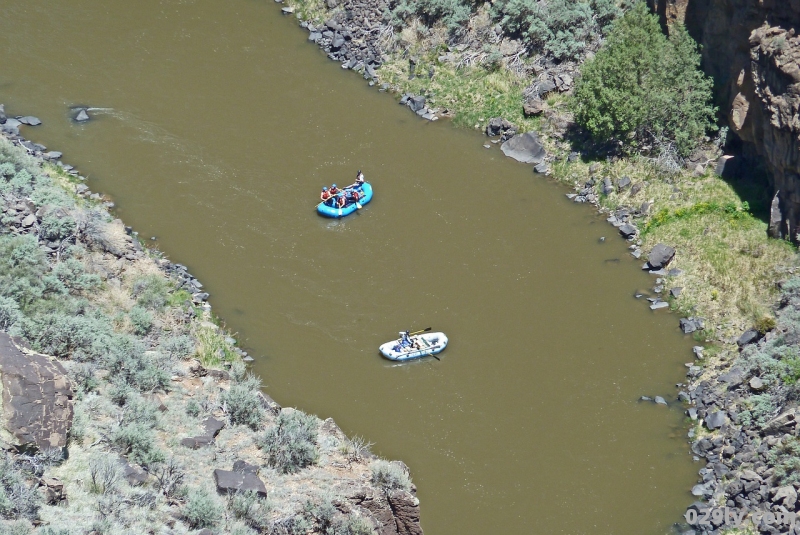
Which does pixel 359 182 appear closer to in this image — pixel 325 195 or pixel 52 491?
pixel 325 195

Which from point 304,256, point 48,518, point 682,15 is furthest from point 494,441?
point 682,15

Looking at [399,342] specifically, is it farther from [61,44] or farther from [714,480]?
[61,44]

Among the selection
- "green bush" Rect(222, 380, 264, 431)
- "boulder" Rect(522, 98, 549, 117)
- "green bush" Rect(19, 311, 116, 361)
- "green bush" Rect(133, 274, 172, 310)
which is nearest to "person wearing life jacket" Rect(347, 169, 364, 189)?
"boulder" Rect(522, 98, 549, 117)

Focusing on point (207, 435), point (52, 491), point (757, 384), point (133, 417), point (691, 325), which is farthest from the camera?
point (691, 325)

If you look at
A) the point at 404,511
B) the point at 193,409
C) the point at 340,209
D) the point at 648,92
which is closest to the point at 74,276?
the point at 193,409

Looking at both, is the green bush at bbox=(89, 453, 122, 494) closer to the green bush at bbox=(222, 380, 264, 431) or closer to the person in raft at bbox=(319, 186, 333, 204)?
the green bush at bbox=(222, 380, 264, 431)

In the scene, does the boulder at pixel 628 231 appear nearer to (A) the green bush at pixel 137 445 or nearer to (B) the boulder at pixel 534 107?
(B) the boulder at pixel 534 107

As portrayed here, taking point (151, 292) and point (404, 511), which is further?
point (151, 292)
